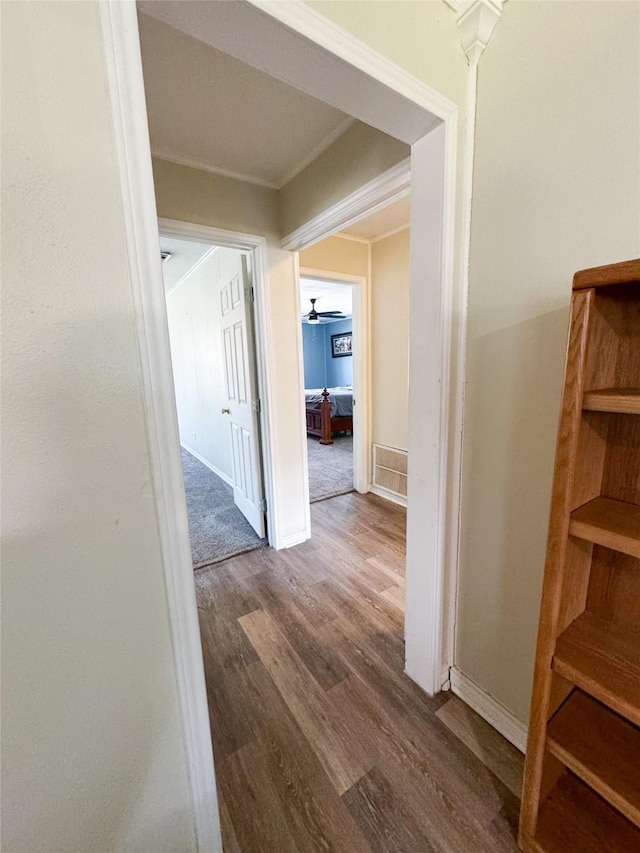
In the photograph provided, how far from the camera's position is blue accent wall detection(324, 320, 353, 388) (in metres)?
9.37

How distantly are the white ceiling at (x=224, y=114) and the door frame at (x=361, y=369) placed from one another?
1.17 m

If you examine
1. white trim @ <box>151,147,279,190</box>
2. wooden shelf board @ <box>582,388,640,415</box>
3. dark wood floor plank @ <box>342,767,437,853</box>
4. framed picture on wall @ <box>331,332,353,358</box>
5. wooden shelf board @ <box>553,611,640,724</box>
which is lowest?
dark wood floor plank @ <box>342,767,437,853</box>

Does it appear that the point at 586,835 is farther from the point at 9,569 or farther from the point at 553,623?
the point at 9,569

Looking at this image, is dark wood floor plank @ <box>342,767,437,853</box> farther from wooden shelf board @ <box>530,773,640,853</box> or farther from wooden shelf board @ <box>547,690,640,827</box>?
wooden shelf board @ <box>547,690,640,827</box>

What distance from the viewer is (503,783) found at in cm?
108

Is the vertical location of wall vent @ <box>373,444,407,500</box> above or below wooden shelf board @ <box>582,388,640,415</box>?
below

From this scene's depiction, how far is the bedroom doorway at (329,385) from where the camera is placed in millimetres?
3848

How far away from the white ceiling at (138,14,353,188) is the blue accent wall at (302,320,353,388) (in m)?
7.53

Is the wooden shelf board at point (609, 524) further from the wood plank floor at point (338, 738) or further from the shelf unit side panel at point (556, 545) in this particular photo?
the wood plank floor at point (338, 738)

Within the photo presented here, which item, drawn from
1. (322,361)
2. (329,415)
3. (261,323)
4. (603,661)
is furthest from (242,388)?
(322,361)

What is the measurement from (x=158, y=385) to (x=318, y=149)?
5.94ft

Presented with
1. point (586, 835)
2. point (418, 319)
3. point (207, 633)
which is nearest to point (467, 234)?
point (418, 319)

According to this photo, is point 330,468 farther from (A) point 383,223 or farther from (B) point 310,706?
(B) point 310,706

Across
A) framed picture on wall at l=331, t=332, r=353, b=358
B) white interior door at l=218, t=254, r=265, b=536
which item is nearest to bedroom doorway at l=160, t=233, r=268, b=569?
white interior door at l=218, t=254, r=265, b=536
